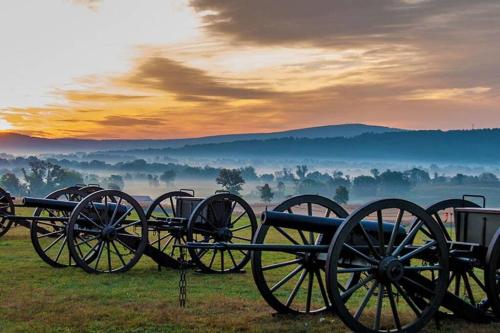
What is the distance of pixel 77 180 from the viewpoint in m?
118

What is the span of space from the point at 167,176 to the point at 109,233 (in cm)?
15499

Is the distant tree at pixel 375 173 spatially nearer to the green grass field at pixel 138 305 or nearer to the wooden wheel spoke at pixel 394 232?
the green grass field at pixel 138 305

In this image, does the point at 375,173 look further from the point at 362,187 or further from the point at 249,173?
the point at 249,173

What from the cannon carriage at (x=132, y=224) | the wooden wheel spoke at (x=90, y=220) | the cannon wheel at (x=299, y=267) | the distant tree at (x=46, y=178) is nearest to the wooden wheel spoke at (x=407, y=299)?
the cannon wheel at (x=299, y=267)

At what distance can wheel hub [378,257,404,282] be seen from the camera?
832cm

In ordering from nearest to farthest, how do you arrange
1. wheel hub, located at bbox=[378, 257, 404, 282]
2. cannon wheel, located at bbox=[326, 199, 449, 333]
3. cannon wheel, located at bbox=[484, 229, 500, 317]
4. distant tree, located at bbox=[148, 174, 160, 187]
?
1. cannon wheel, located at bbox=[326, 199, 449, 333]
2. wheel hub, located at bbox=[378, 257, 404, 282]
3. cannon wheel, located at bbox=[484, 229, 500, 317]
4. distant tree, located at bbox=[148, 174, 160, 187]

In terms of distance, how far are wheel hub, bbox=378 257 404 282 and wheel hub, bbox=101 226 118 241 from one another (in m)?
7.65

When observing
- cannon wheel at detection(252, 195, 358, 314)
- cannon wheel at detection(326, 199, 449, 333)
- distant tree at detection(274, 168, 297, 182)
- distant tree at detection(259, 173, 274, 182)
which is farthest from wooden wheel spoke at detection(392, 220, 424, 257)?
distant tree at detection(259, 173, 274, 182)

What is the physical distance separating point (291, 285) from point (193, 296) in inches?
84.4

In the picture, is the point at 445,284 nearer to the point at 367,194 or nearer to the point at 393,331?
the point at 393,331

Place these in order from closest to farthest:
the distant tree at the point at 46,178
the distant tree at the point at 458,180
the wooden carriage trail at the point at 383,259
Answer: the wooden carriage trail at the point at 383,259, the distant tree at the point at 46,178, the distant tree at the point at 458,180

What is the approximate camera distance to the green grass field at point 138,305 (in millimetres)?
9219

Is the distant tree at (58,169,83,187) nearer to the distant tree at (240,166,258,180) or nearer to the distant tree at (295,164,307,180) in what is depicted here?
the distant tree at (240,166,258,180)

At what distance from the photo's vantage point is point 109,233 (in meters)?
14.6
